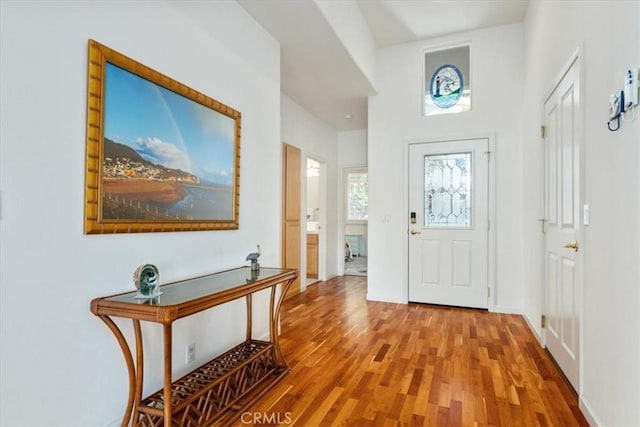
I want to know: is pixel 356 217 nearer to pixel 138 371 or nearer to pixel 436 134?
pixel 436 134

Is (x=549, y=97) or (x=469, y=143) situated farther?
(x=469, y=143)

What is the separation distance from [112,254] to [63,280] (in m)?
0.25

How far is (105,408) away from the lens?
5.45 ft

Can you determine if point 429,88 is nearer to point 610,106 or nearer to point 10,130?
point 610,106

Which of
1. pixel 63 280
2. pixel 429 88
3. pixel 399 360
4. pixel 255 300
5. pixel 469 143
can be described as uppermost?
pixel 429 88

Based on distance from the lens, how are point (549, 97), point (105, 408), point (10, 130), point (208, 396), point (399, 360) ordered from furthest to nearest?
point (549, 97) → point (399, 360) → point (208, 396) → point (105, 408) → point (10, 130)

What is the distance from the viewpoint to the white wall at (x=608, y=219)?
4.78ft

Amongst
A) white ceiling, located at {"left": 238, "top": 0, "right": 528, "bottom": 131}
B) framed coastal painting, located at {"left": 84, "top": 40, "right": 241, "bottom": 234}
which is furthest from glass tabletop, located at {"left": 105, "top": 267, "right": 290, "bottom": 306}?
white ceiling, located at {"left": 238, "top": 0, "right": 528, "bottom": 131}

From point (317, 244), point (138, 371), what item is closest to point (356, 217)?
point (317, 244)

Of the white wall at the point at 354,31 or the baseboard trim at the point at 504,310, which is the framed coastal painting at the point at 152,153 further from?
the baseboard trim at the point at 504,310

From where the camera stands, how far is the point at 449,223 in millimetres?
4289

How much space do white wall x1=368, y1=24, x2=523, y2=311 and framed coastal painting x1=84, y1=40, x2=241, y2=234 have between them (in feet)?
8.09

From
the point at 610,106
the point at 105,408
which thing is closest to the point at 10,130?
the point at 105,408

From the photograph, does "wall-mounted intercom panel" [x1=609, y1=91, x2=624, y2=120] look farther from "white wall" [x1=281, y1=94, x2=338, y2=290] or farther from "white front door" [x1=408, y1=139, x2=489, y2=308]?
"white wall" [x1=281, y1=94, x2=338, y2=290]
